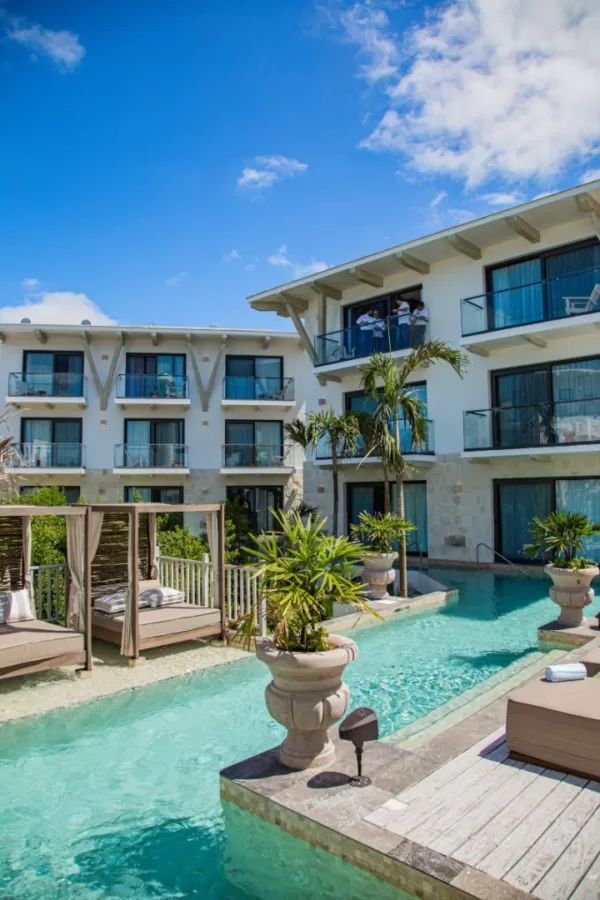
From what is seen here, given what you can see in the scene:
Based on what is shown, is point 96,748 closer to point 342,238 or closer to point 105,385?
point 342,238

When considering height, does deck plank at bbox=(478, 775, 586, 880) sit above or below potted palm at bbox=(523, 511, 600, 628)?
below

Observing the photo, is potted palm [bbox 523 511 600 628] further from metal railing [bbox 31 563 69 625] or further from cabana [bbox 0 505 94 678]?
metal railing [bbox 31 563 69 625]

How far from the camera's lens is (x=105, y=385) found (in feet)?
79.7

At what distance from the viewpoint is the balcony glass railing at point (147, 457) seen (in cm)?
2381

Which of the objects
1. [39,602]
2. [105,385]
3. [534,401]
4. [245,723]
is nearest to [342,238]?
[534,401]

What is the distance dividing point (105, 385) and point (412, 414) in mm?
15934

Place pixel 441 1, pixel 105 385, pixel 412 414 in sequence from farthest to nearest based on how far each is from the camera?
pixel 105 385 < pixel 412 414 < pixel 441 1

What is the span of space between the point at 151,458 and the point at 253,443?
408cm

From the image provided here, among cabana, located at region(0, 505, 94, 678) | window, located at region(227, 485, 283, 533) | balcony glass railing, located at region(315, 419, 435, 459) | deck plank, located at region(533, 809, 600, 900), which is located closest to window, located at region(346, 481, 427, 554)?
balcony glass railing, located at region(315, 419, 435, 459)

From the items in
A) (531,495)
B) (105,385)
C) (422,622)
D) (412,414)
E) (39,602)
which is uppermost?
(105,385)

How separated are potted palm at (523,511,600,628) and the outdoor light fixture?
17.6 feet

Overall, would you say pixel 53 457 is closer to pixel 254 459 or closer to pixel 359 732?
pixel 254 459

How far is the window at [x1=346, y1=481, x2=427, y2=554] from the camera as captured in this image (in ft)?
59.5

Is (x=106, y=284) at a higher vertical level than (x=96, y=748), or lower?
higher
